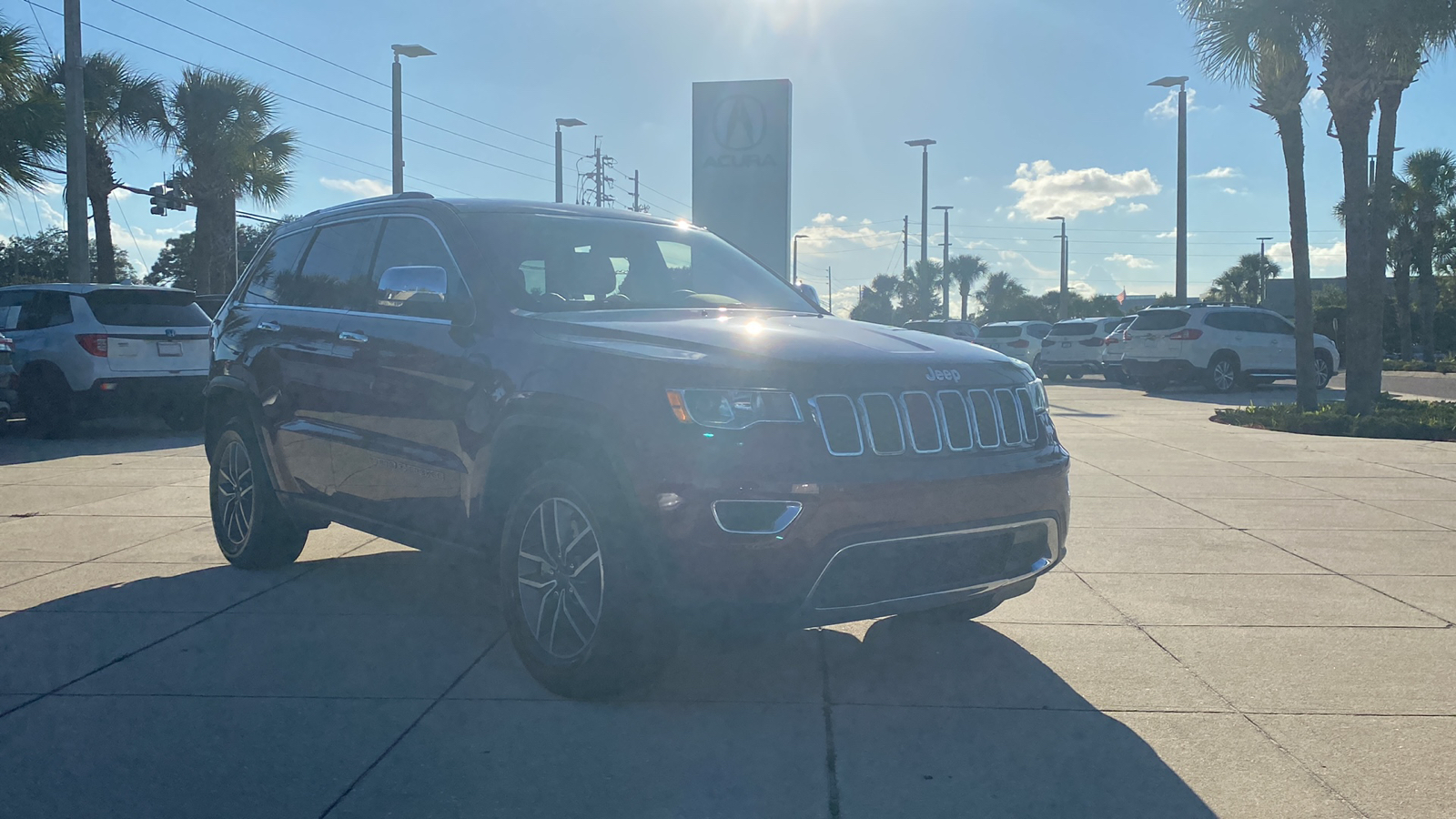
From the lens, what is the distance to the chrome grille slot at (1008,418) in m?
3.91

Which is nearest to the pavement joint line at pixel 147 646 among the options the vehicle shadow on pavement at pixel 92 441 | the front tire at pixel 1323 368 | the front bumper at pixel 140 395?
the vehicle shadow on pavement at pixel 92 441

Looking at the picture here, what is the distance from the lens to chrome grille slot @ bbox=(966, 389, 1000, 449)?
3811 millimetres

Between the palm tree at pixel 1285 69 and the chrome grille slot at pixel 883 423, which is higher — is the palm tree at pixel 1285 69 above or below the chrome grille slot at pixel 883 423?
above

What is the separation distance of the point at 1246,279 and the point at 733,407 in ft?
277

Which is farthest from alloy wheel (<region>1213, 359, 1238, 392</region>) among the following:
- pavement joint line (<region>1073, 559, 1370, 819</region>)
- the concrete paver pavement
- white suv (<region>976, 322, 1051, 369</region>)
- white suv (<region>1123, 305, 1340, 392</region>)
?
pavement joint line (<region>1073, 559, 1370, 819</region>)

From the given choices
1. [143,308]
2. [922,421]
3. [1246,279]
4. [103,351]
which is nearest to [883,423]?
[922,421]

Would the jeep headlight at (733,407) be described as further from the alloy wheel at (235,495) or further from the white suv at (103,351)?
the white suv at (103,351)

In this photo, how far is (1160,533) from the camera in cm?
682

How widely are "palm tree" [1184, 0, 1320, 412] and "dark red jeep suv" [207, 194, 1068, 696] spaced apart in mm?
12842

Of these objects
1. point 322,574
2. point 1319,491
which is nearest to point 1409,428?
point 1319,491

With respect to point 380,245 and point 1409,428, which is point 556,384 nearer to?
point 380,245

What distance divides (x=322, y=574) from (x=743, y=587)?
10.7 ft

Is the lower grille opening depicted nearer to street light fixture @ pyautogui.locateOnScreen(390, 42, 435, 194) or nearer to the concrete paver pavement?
the concrete paver pavement

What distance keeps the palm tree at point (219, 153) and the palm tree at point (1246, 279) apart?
67.4 metres
